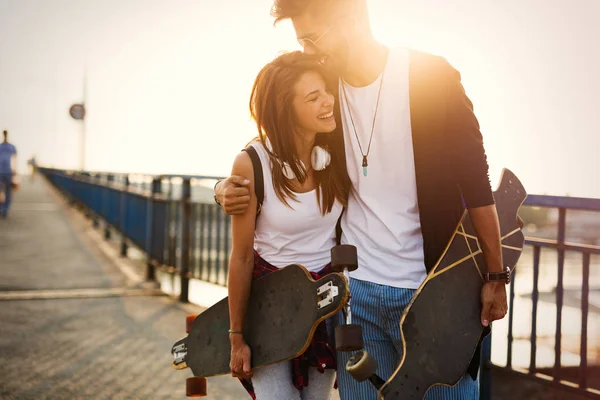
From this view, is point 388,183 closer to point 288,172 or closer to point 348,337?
point 288,172

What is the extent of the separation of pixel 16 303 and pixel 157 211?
1993mm

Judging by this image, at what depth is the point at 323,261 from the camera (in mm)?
2469

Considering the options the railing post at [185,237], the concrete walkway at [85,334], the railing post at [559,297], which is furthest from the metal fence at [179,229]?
the railing post at [559,297]

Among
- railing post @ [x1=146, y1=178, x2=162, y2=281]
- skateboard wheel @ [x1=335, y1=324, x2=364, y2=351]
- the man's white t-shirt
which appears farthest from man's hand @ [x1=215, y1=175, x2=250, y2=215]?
railing post @ [x1=146, y1=178, x2=162, y2=281]

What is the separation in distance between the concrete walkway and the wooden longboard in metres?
2.62

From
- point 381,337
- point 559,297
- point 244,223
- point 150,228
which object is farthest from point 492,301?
point 150,228

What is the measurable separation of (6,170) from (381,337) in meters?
18.9

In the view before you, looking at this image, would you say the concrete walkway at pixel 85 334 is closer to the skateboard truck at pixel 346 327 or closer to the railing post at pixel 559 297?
the railing post at pixel 559 297

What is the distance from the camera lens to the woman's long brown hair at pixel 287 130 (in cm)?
239

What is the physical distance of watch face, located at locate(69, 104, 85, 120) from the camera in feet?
99.3

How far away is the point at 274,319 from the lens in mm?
2385

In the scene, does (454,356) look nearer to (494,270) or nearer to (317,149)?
(494,270)

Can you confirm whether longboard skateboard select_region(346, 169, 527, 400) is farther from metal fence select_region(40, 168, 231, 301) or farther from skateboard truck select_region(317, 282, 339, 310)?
metal fence select_region(40, 168, 231, 301)

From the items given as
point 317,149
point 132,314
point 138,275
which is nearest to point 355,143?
point 317,149
